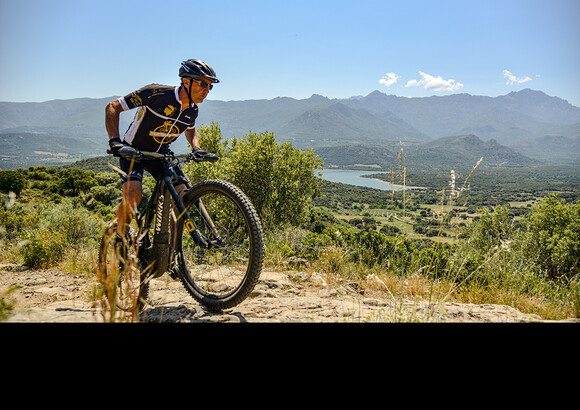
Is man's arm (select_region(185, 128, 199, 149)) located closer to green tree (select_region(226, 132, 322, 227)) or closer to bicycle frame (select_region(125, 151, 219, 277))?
bicycle frame (select_region(125, 151, 219, 277))

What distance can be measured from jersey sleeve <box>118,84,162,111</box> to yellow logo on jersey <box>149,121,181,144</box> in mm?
274

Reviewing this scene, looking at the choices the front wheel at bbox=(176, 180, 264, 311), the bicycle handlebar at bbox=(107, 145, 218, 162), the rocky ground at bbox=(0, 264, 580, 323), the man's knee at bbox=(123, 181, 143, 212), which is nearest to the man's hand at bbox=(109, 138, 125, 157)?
the bicycle handlebar at bbox=(107, 145, 218, 162)

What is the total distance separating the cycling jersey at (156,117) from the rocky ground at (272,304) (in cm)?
165

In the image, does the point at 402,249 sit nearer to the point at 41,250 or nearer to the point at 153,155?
the point at 153,155

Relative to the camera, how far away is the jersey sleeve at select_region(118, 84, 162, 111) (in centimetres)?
311

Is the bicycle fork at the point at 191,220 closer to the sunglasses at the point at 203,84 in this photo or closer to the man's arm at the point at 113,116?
the man's arm at the point at 113,116

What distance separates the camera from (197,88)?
3.26 m

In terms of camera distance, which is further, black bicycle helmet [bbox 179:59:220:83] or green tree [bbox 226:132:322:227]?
green tree [bbox 226:132:322:227]

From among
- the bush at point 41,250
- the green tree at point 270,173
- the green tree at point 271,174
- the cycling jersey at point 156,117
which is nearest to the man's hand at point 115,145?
the cycling jersey at point 156,117

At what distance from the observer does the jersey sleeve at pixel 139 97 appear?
3109mm
